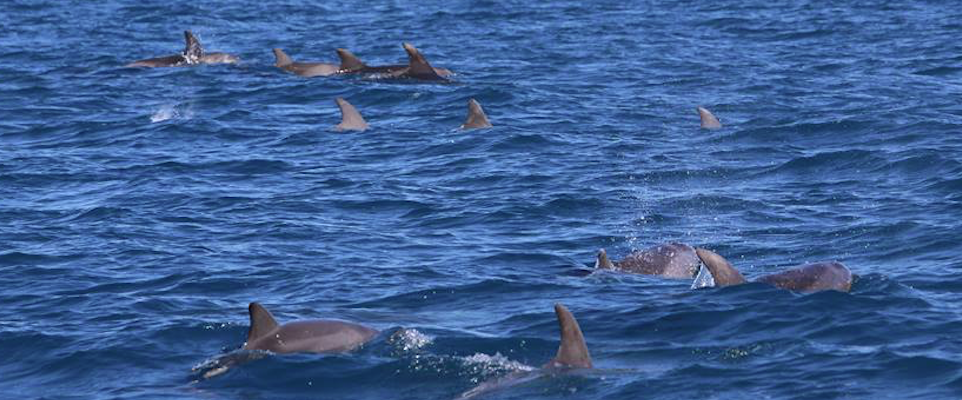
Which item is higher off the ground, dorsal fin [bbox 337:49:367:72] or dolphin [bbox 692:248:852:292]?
dolphin [bbox 692:248:852:292]

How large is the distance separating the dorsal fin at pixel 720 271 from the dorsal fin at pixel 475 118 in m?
11.3

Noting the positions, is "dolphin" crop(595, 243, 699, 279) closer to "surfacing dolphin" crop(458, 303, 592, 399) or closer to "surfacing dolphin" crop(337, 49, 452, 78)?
"surfacing dolphin" crop(458, 303, 592, 399)

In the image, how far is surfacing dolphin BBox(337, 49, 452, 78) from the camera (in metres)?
33.9

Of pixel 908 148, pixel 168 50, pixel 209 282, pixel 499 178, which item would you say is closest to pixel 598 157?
pixel 499 178

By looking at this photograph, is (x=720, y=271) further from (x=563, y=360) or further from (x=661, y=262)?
(x=563, y=360)

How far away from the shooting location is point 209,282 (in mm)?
18812

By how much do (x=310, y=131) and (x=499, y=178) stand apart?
531 centimetres

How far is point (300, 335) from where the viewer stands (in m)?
15.8

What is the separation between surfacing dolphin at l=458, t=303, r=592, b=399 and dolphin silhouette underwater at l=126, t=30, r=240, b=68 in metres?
22.8

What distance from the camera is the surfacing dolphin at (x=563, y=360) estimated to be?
1433cm

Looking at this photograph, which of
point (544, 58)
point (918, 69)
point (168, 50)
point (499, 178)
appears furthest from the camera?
point (168, 50)

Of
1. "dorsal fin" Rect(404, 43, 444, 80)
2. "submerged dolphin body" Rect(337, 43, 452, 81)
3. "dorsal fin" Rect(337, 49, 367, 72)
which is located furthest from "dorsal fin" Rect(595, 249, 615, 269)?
"dorsal fin" Rect(337, 49, 367, 72)

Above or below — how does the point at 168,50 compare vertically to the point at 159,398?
below

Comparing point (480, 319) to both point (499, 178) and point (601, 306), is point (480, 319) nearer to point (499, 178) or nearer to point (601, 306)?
point (601, 306)
